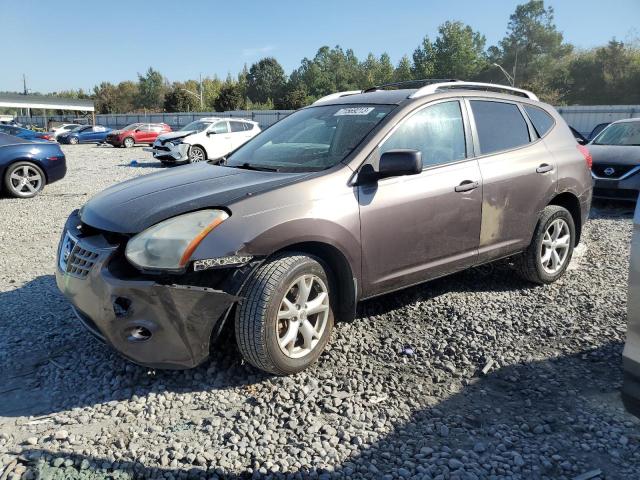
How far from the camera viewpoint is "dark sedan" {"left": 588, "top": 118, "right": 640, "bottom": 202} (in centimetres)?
842

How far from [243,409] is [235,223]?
1.04m

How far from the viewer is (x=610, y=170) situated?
8750 millimetres

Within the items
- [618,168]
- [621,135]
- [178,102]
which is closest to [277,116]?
[621,135]

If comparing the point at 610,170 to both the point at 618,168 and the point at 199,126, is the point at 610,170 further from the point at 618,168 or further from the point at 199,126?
the point at 199,126

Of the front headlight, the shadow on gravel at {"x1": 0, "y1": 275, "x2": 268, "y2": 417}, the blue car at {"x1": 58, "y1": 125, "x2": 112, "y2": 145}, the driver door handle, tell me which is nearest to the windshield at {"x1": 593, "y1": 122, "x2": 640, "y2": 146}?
the driver door handle

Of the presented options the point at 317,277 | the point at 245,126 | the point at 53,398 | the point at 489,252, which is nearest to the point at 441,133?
the point at 489,252

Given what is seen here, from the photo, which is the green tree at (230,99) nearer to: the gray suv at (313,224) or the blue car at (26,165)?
the blue car at (26,165)

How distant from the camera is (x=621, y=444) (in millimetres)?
2525

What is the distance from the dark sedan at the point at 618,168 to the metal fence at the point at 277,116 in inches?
220

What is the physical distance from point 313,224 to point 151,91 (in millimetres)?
93829

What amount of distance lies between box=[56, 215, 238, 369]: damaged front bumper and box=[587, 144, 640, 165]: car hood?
8334 millimetres

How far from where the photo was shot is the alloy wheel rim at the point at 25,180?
9.57m

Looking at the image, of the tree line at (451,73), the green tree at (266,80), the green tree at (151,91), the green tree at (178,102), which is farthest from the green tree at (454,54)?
the green tree at (151,91)

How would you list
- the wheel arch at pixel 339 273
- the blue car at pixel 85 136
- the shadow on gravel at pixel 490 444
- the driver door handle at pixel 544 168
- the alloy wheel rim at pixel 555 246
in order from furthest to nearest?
the blue car at pixel 85 136 → the alloy wheel rim at pixel 555 246 → the driver door handle at pixel 544 168 → the wheel arch at pixel 339 273 → the shadow on gravel at pixel 490 444
